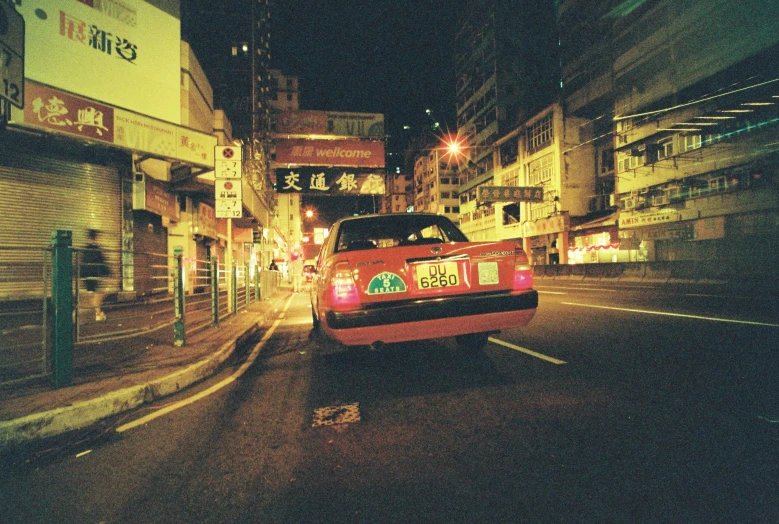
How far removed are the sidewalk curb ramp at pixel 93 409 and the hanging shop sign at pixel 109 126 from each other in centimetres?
861

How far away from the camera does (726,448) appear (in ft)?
7.41

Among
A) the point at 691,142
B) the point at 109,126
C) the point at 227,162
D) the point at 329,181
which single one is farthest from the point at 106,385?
the point at 691,142

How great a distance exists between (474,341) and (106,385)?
401 cm

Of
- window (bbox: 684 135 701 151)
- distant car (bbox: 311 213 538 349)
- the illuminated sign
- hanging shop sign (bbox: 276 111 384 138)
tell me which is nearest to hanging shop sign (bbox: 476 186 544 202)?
window (bbox: 684 135 701 151)

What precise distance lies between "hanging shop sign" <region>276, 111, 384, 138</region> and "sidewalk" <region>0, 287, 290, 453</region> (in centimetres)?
1444

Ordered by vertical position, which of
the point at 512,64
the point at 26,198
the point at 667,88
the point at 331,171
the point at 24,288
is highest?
the point at 512,64

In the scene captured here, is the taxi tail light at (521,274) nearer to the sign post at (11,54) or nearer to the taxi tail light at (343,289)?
the taxi tail light at (343,289)

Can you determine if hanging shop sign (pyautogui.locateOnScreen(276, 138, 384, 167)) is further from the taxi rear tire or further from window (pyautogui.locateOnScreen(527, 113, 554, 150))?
window (pyautogui.locateOnScreen(527, 113, 554, 150))

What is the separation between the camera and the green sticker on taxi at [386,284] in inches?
149

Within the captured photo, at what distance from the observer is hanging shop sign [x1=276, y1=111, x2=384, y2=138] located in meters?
19.1

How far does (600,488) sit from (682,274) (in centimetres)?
1937

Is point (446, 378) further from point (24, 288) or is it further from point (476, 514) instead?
point (24, 288)

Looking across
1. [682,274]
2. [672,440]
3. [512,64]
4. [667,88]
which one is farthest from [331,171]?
[512,64]

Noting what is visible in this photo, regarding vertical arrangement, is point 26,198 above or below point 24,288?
above
